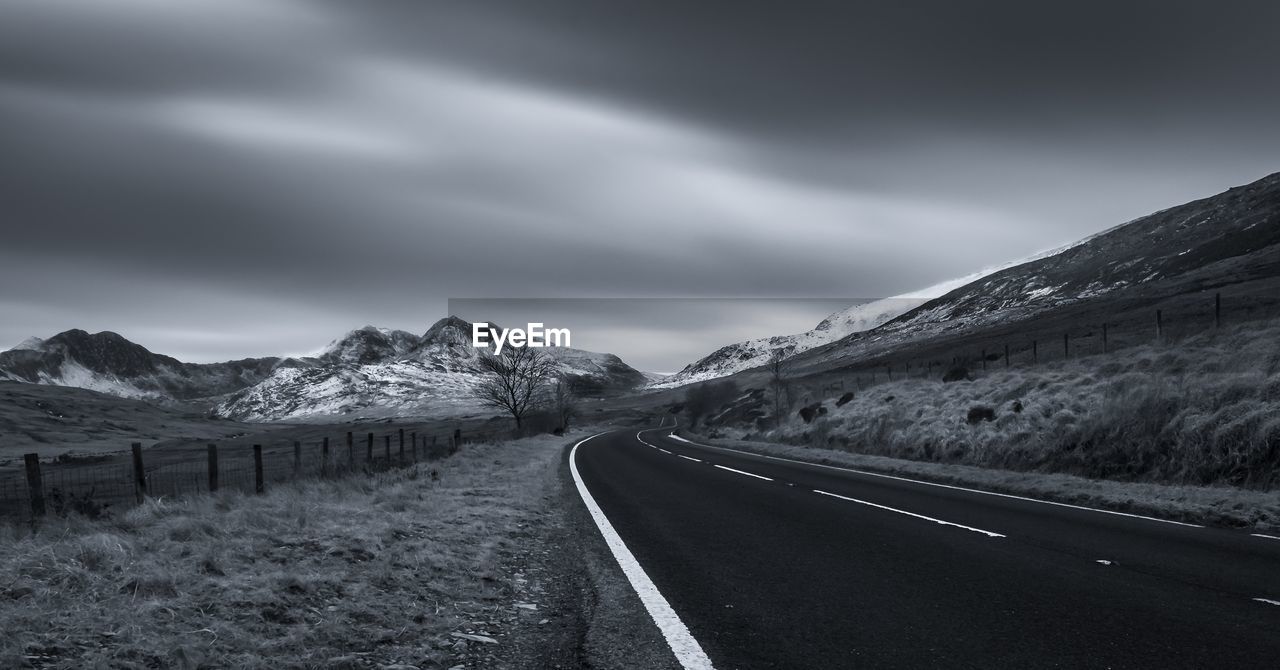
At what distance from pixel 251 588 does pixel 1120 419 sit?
18.5 meters

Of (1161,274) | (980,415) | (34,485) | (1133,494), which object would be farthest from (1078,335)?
(1161,274)

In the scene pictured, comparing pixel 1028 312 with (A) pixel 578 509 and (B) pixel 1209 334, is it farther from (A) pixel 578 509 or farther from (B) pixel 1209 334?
(A) pixel 578 509

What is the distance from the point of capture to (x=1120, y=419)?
56.3 feet

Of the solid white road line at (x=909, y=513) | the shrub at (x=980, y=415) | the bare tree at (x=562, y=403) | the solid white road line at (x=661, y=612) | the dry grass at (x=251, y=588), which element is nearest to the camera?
the dry grass at (x=251, y=588)

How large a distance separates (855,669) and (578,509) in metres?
8.79

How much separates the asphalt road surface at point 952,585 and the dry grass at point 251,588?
71.5 inches

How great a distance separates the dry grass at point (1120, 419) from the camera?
1413 centimetres

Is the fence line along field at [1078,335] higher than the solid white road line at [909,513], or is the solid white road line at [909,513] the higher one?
the fence line along field at [1078,335]

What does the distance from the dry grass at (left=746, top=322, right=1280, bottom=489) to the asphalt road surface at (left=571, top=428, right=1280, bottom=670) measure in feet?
14.8

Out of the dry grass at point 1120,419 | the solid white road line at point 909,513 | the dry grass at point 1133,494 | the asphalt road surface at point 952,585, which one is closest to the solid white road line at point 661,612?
the asphalt road surface at point 952,585

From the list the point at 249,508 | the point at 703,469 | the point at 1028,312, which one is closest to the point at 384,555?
the point at 249,508

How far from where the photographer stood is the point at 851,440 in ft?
99.2

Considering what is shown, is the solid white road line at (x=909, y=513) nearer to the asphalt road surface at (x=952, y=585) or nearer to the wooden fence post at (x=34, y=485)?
the asphalt road surface at (x=952, y=585)

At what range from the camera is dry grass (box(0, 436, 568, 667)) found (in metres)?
4.33
